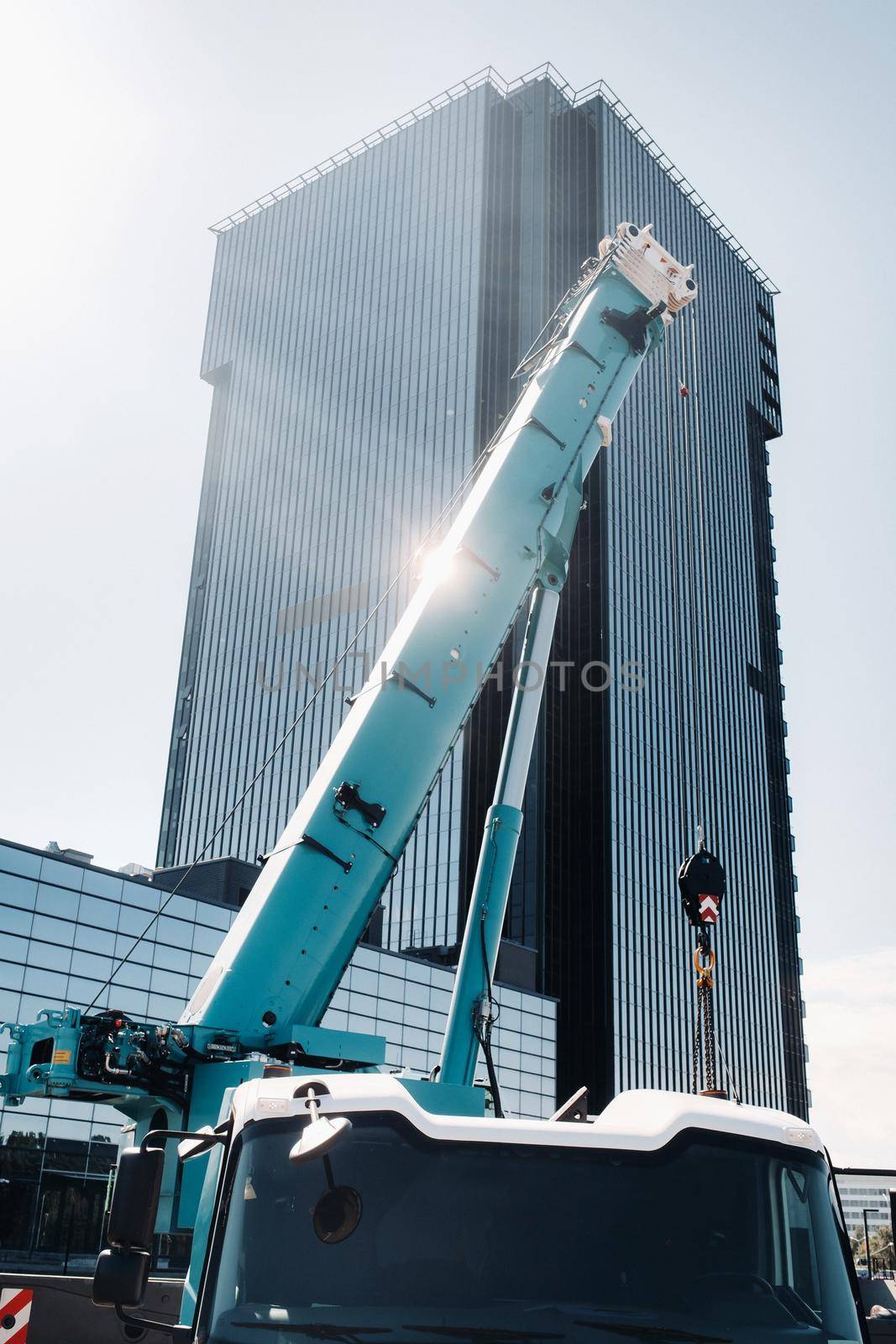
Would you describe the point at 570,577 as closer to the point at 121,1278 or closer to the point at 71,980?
the point at 71,980

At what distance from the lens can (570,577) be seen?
335ft

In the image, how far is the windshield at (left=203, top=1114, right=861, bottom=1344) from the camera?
4711 millimetres

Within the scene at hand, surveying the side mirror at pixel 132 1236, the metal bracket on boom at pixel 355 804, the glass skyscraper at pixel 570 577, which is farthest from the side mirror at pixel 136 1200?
the glass skyscraper at pixel 570 577

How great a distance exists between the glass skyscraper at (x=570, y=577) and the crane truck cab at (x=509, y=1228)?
79.4 meters

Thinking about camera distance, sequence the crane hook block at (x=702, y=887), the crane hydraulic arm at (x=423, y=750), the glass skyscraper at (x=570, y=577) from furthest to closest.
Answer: the glass skyscraper at (x=570, y=577), the crane hook block at (x=702, y=887), the crane hydraulic arm at (x=423, y=750)

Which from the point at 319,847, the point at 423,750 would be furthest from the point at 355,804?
the point at 423,750

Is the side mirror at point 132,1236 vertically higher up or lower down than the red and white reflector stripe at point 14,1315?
higher up

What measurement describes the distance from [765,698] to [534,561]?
4399 inches

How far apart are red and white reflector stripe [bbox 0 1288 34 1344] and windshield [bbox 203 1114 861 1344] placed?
13.8 feet

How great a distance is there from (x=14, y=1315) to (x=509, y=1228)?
197 inches

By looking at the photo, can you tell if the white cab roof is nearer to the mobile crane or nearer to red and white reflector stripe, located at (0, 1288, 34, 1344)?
the mobile crane

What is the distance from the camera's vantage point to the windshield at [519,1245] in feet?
15.5

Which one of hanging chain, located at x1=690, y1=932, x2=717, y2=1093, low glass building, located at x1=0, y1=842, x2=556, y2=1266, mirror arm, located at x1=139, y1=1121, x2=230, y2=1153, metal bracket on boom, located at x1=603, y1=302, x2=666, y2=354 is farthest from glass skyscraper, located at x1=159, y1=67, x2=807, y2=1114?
mirror arm, located at x1=139, y1=1121, x2=230, y2=1153

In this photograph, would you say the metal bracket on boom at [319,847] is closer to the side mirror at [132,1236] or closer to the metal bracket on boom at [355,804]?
the metal bracket on boom at [355,804]
